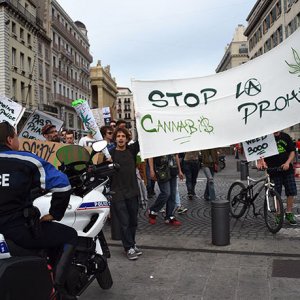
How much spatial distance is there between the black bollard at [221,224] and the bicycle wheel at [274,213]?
3.04 feet

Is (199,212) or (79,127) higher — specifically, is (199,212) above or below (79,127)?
below

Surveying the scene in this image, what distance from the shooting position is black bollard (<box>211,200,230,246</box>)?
5902 mm

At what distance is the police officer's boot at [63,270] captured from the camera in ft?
10.3

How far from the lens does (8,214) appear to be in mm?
2758

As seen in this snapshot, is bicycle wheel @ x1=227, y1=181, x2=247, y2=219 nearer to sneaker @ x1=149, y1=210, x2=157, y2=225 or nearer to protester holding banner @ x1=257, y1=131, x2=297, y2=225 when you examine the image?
protester holding banner @ x1=257, y1=131, x2=297, y2=225

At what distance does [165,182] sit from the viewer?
23.9ft

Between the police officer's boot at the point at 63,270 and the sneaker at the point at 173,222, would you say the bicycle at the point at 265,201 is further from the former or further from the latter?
the police officer's boot at the point at 63,270

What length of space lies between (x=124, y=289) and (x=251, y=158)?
3.33 meters

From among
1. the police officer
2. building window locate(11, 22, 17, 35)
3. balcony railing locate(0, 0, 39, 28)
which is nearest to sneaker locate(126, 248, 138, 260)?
the police officer

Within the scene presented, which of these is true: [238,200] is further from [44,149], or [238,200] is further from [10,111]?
[10,111]

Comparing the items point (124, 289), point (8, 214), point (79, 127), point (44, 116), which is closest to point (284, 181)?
point (124, 289)

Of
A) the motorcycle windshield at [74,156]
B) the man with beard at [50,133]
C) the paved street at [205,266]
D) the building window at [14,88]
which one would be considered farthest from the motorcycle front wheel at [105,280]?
the building window at [14,88]

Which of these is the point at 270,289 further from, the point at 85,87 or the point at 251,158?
the point at 85,87

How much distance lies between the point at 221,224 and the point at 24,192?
3680 millimetres
